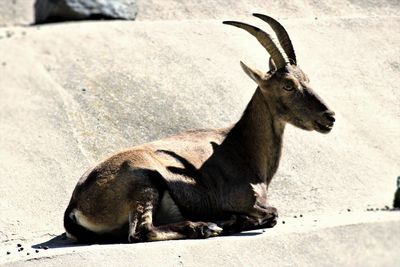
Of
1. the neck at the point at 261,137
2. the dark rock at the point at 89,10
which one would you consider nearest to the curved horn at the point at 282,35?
the neck at the point at 261,137

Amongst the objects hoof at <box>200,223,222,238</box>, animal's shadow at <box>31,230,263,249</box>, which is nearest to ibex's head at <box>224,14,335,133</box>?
animal's shadow at <box>31,230,263,249</box>

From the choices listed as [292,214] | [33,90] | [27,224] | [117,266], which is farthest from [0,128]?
[117,266]

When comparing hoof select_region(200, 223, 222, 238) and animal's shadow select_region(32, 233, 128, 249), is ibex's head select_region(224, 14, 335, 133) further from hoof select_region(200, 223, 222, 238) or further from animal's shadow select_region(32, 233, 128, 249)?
animal's shadow select_region(32, 233, 128, 249)

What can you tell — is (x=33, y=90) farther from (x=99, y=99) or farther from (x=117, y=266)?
(x=117, y=266)

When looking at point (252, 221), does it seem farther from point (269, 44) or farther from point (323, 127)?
point (269, 44)

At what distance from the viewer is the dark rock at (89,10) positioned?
2039cm

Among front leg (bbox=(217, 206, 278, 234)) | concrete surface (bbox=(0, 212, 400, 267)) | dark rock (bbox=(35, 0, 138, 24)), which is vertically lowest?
dark rock (bbox=(35, 0, 138, 24))

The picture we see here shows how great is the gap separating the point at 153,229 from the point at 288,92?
99.5 inches

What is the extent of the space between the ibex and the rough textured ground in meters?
0.46

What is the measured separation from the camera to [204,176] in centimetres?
1266

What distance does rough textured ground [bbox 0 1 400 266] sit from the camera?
566 inches

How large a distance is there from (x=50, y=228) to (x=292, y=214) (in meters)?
3.16

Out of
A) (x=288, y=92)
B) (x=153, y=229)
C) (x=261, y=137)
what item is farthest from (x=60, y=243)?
(x=288, y=92)

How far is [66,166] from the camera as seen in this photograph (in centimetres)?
1555
